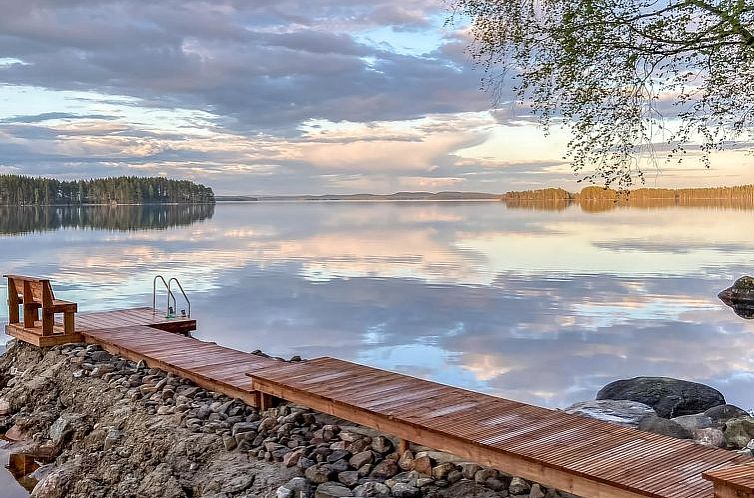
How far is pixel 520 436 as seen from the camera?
626cm

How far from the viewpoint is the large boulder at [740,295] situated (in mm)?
26142

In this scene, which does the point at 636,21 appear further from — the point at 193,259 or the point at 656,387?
the point at 193,259

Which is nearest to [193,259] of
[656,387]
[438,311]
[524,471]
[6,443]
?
[438,311]

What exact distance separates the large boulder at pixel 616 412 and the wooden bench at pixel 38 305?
8658 millimetres

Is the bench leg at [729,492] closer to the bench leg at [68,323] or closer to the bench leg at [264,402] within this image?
the bench leg at [264,402]

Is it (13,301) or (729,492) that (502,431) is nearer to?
(729,492)

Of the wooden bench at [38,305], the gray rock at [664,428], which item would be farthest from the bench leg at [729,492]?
the wooden bench at [38,305]

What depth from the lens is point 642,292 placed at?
2733cm

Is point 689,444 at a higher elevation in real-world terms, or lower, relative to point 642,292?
higher

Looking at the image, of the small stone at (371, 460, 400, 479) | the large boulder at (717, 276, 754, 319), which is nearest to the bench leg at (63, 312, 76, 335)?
the small stone at (371, 460, 400, 479)

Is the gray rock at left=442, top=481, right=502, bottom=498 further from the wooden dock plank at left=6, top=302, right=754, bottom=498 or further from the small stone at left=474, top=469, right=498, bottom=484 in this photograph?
the wooden dock plank at left=6, top=302, right=754, bottom=498

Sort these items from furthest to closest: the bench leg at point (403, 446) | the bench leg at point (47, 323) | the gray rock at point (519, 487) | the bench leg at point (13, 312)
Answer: the bench leg at point (13, 312) → the bench leg at point (47, 323) → the bench leg at point (403, 446) → the gray rock at point (519, 487)

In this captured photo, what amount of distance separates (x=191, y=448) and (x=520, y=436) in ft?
12.4

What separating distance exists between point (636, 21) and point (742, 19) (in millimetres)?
1290
